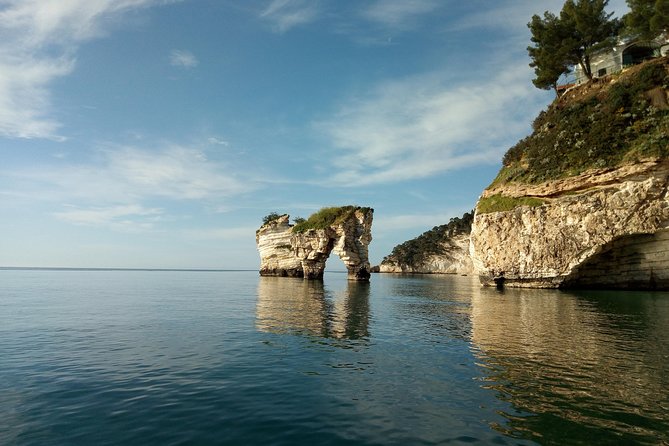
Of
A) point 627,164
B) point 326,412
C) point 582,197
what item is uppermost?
point 627,164

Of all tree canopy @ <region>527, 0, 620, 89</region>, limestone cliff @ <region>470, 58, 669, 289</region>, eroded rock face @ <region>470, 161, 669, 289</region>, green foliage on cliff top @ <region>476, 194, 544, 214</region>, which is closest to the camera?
eroded rock face @ <region>470, 161, 669, 289</region>

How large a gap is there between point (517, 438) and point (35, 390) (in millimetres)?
13522

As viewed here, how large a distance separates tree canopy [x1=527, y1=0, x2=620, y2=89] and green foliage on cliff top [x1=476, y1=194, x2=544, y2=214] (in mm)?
24955

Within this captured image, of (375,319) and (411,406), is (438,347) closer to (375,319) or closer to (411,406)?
(411,406)

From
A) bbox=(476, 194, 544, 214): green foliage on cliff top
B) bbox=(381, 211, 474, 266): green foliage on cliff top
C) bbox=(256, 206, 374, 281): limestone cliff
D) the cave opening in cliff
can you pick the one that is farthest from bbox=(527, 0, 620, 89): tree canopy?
bbox=(381, 211, 474, 266): green foliage on cliff top

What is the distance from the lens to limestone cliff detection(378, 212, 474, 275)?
144m

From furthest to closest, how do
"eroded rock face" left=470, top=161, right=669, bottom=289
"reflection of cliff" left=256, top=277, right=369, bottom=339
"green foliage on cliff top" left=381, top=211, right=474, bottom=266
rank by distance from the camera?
"green foliage on cliff top" left=381, top=211, right=474, bottom=266 → "eroded rock face" left=470, top=161, right=669, bottom=289 → "reflection of cliff" left=256, top=277, right=369, bottom=339

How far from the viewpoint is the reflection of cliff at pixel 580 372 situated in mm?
9367

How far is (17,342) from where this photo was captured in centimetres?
1923

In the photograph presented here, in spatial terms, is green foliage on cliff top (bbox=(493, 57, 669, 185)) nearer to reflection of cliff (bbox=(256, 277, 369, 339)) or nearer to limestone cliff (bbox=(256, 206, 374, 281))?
limestone cliff (bbox=(256, 206, 374, 281))

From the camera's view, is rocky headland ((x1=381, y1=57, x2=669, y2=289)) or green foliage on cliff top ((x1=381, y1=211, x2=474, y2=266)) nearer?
rocky headland ((x1=381, y1=57, x2=669, y2=289))

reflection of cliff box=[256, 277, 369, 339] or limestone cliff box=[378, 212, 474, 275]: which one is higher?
limestone cliff box=[378, 212, 474, 275]

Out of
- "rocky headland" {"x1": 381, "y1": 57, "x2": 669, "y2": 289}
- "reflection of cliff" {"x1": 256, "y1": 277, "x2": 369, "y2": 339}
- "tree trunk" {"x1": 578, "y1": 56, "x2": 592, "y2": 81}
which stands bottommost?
"reflection of cliff" {"x1": 256, "y1": 277, "x2": 369, "y2": 339}

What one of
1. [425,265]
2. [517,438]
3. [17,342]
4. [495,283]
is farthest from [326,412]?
[425,265]
